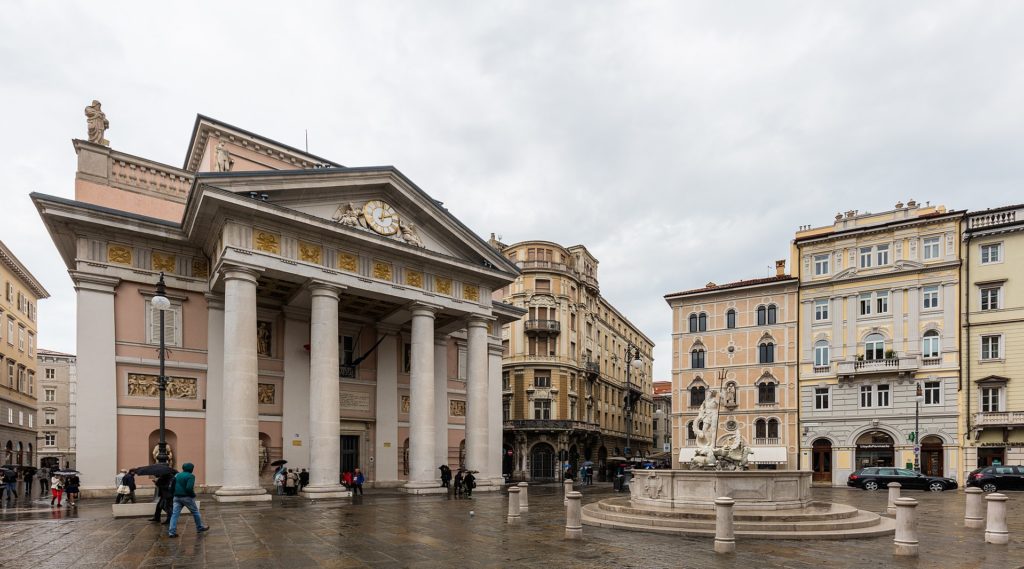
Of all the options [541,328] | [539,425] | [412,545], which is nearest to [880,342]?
[541,328]

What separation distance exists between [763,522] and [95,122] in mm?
29049

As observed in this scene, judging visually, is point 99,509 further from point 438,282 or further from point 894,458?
point 894,458

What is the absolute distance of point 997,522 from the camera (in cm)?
1459

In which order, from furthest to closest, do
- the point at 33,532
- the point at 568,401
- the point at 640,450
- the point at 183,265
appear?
1. the point at 640,450
2. the point at 568,401
3. the point at 183,265
4. the point at 33,532

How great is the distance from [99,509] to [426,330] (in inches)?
536

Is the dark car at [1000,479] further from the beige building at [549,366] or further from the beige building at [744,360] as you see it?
the beige building at [549,366]

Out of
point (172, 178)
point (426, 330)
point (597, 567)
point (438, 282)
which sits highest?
point (172, 178)

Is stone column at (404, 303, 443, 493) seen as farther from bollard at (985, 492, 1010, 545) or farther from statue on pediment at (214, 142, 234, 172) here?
bollard at (985, 492, 1010, 545)

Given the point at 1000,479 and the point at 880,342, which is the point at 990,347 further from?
the point at 1000,479

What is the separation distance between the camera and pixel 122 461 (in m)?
25.7

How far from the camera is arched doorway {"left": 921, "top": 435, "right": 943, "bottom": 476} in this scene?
44938 mm

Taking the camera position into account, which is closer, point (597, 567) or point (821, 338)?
point (597, 567)

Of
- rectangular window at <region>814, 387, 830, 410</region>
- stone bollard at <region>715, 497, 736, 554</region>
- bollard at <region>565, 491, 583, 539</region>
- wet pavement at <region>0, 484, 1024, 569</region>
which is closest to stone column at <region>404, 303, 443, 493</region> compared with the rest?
wet pavement at <region>0, 484, 1024, 569</region>

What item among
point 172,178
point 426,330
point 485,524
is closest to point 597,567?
point 485,524
